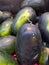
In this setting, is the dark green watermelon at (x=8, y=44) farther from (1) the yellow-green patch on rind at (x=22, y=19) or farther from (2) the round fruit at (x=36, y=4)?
(2) the round fruit at (x=36, y=4)

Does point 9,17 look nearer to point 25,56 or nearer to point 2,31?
point 2,31

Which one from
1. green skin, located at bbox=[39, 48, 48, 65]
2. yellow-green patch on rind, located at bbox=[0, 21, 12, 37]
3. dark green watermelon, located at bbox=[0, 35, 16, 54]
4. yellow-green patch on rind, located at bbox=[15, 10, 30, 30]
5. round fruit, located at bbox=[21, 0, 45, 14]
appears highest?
round fruit, located at bbox=[21, 0, 45, 14]

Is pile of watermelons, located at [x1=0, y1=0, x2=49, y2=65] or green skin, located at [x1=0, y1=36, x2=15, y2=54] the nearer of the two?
pile of watermelons, located at [x1=0, y1=0, x2=49, y2=65]

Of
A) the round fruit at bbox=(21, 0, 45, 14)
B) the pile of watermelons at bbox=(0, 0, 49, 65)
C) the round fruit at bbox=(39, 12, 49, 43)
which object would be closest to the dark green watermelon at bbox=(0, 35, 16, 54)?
the pile of watermelons at bbox=(0, 0, 49, 65)

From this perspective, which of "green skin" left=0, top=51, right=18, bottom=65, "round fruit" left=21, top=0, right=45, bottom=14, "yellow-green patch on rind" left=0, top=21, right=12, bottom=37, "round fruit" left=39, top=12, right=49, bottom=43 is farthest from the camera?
"round fruit" left=21, top=0, right=45, bottom=14

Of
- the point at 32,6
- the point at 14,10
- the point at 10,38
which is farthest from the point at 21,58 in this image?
the point at 14,10

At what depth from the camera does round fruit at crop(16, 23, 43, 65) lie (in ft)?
2.13

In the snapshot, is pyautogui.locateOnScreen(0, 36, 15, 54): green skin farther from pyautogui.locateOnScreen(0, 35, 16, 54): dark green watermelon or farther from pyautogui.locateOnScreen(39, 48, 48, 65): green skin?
pyautogui.locateOnScreen(39, 48, 48, 65): green skin

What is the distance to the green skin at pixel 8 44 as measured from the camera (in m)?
0.76

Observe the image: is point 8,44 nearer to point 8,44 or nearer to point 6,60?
point 8,44

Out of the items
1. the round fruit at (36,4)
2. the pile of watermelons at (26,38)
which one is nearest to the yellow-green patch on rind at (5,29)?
the pile of watermelons at (26,38)

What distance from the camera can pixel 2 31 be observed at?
85 cm

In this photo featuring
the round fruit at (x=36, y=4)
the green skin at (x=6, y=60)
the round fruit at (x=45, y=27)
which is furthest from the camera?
the round fruit at (x=36, y=4)

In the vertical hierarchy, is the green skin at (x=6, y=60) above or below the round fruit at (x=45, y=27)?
below
